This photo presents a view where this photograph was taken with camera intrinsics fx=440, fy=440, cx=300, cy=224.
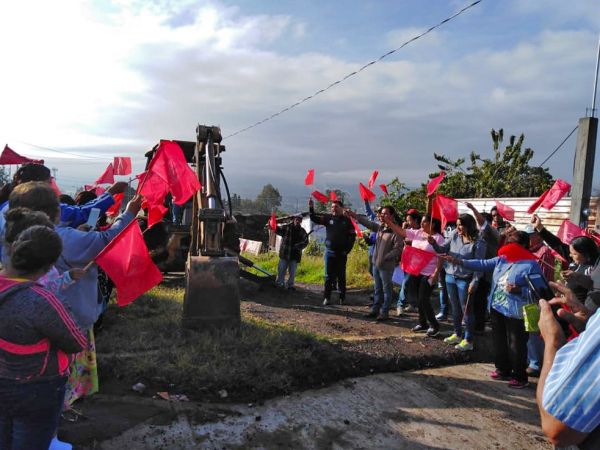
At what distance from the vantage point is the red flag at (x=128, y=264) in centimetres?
325

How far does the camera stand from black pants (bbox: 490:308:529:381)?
4715mm

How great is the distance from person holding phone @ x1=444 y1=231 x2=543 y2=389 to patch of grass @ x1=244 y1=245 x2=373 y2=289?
18.9ft

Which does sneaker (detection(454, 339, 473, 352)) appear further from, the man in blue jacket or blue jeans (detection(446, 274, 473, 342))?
the man in blue jacket

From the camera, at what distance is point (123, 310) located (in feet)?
19.9

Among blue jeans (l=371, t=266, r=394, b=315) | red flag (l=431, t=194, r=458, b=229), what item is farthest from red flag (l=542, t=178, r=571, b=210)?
blue jeans (l=371, t=266, r=394, b=315)

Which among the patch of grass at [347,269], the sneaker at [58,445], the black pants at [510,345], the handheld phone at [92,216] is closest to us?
the sneaker at [58,445]

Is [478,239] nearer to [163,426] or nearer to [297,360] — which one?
[297,360]

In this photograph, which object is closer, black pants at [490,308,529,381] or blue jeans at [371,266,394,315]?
black pants at [490,308,529,381]

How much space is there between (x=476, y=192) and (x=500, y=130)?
13.8 feet

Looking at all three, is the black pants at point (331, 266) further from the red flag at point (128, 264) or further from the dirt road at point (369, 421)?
the red flag at point (128, 264)

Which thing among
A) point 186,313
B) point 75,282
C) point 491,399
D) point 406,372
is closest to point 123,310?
point 186,313

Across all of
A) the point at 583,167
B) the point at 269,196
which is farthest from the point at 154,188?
the point at 269,196

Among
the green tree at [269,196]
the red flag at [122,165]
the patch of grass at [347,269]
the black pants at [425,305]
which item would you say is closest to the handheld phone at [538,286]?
the black pants at [425,305]

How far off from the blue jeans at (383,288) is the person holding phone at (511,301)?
2224mm
